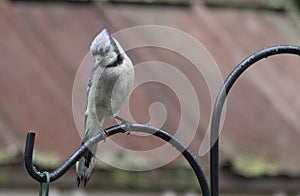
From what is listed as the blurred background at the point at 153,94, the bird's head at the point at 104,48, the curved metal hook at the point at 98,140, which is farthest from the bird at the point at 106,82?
the blurred background at the point at 153,94

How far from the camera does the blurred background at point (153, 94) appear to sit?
10.5 ft

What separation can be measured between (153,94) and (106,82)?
66.7 inches

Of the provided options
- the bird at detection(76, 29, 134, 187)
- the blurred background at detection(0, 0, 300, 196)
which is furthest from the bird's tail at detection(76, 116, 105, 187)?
the blurred background at detection(0, 0, 300, 196)

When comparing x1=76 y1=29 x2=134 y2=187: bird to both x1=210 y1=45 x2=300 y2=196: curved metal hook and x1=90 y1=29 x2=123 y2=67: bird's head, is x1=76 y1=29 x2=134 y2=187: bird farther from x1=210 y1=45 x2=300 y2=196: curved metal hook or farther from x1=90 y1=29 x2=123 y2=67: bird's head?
x1=210 y1=45 x2=300 y2=196: curved metal hook

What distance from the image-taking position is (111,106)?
6.55 feet

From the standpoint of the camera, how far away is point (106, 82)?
1.99 meters

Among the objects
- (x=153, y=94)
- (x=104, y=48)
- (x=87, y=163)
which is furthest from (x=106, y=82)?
(x=153, y=94)

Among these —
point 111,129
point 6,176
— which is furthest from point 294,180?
point 111,129

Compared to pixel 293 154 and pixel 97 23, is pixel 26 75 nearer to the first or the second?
pixel 97 23

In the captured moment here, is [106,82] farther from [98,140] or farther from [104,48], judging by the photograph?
[98,140]

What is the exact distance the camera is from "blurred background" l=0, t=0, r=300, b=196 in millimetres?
3191

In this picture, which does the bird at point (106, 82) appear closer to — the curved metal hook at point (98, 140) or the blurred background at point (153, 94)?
the curved metal hook at point (98, 140)

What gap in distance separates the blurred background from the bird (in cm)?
107

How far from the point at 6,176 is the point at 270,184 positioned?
109 cm
